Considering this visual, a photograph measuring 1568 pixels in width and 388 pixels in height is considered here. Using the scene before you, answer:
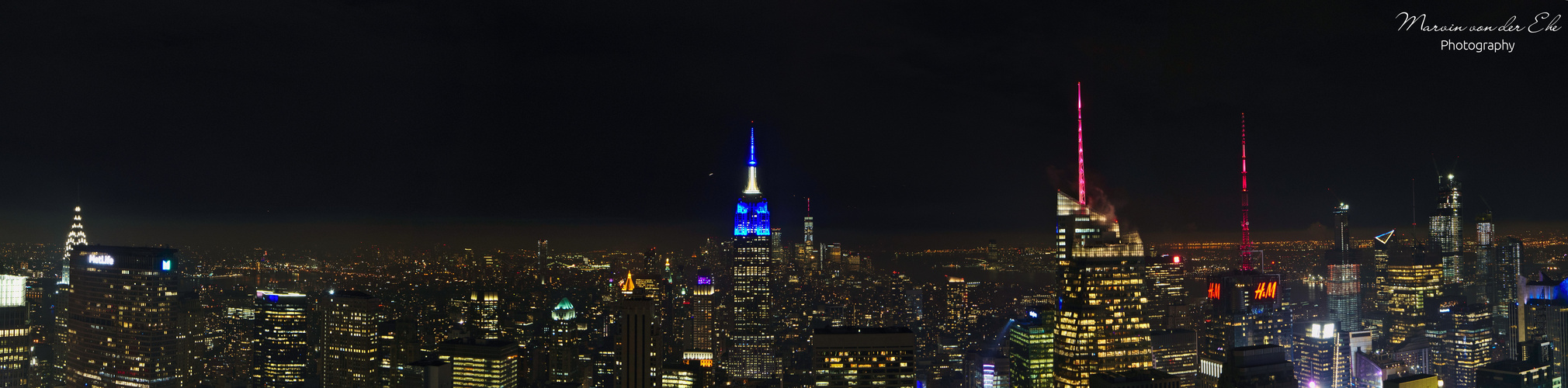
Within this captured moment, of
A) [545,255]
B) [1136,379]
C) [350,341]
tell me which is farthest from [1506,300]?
[350,341]

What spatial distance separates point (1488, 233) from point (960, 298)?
8.51 metres

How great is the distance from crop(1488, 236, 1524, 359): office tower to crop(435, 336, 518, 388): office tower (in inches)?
647

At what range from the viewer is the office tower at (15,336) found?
563 inches

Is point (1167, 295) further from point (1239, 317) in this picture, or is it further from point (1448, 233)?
point (1448, 233)

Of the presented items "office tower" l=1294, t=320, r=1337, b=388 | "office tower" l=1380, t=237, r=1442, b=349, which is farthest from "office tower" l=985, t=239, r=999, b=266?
"office tower" l=1380, t=237, r=1442, b=349

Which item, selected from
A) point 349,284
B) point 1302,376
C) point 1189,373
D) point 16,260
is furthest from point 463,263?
point 1302,376

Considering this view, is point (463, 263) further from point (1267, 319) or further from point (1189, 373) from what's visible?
point (1267, 319)

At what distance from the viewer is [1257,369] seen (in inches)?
618

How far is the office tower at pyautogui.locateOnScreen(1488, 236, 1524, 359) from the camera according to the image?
669 inches

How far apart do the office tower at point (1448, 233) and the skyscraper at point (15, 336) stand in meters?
19.5

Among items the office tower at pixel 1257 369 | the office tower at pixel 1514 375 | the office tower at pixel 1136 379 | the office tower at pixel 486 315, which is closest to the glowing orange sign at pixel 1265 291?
the office tower at pixel 1257 369

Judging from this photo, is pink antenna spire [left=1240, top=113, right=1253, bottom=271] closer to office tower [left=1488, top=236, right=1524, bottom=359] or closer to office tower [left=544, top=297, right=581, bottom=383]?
office tower [left=1488, top=236, right=1524, bottom=359]

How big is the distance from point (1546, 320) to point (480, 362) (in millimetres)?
18383

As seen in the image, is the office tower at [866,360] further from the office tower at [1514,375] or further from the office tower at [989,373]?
the office tower at [1514,375]
